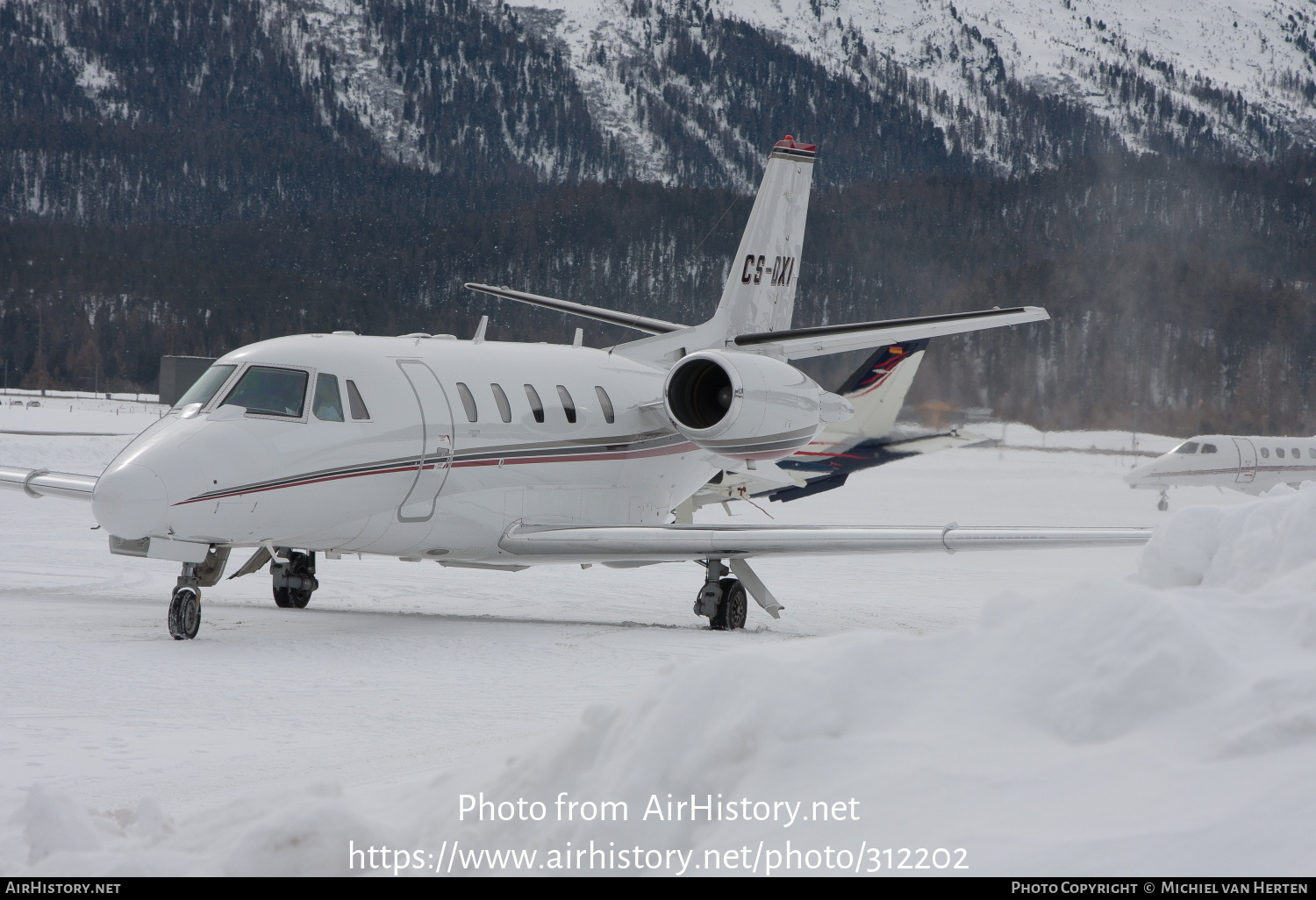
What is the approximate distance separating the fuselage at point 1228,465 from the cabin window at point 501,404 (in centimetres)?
2452

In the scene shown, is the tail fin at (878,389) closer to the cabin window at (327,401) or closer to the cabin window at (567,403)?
the cabin window at (567,403)

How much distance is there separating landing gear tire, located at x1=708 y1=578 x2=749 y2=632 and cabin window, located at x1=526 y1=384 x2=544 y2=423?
2312 millimetres

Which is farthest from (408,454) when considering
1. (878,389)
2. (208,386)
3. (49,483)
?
(878,389)

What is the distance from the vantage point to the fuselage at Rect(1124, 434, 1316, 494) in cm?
3148

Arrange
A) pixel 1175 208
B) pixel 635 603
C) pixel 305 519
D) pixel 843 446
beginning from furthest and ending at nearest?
1. pixel 1175 208
2. pixel 843 446
3. pixel 635 603
4. pixel 305 519

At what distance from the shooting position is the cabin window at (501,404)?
438 inches

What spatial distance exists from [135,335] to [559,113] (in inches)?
4435

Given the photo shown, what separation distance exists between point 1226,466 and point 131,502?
30.2m

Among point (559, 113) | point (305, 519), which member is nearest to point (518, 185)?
point (559, 113)

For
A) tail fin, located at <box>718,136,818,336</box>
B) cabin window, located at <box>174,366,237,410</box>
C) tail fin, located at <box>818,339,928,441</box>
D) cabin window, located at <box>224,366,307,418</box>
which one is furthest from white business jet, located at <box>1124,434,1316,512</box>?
cabin window, located at <box>174,366,237,410</box>

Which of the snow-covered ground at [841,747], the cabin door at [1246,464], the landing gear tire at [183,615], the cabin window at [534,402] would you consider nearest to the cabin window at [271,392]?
→ the landing gear tire at [183,615]

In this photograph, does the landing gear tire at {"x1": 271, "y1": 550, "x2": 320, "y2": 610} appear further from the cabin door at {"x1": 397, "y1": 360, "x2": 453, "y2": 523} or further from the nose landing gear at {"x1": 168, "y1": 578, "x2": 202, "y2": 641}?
the nose landing gear at {"x1": 168, "y1": 578, "x2": 202, "y2": 641}

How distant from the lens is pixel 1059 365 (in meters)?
44.7

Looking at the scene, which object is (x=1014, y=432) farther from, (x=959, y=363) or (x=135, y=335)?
(x=135, y=335)
